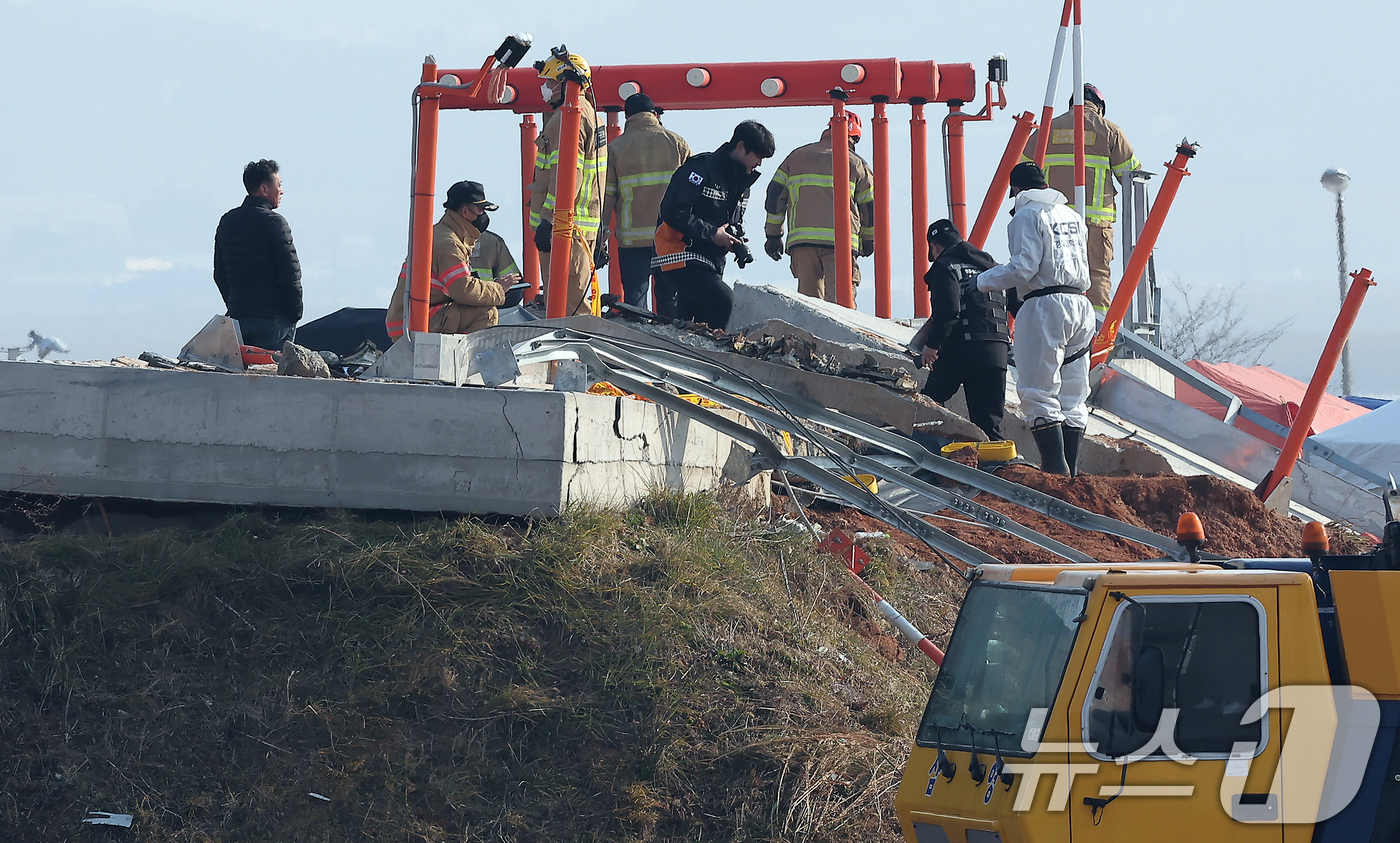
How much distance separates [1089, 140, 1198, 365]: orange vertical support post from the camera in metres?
10.1

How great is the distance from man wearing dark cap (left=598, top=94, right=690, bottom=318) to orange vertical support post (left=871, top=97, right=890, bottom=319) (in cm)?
194

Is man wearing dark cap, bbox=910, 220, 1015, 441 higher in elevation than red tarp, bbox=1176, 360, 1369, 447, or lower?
higher

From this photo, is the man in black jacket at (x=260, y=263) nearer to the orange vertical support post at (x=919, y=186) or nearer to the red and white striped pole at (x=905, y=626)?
the red and white striped pole at (x=905, y=626)

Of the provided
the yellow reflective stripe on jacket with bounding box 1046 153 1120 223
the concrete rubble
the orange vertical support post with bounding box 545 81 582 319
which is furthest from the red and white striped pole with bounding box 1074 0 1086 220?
the concrete rubble

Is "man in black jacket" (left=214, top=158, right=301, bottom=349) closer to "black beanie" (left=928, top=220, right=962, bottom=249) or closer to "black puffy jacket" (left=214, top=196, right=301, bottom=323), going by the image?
"black puffy jacket" (left=214, top=196, right=301, bottom=323)

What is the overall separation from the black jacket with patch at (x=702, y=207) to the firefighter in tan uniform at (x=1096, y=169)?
3.66 meters

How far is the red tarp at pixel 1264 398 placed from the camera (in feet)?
42.2

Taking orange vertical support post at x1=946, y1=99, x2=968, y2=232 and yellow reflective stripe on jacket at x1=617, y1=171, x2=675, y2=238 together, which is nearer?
yellow reflective stripe on jacket at x1=617, y1=171, x2=675, y2=238

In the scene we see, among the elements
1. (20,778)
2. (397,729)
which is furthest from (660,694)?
(20,778)

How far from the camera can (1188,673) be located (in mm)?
4270

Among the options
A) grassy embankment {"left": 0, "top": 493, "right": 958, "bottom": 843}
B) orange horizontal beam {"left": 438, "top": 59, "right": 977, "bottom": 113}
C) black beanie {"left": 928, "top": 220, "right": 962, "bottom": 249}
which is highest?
orange horizontal beam {"left": 438, "top": 59, "right": 977, "bottom": 113}

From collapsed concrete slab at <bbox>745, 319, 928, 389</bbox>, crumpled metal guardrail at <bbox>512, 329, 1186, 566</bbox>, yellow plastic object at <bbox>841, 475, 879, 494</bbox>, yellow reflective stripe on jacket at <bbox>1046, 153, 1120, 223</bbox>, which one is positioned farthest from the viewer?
yellow reflective stripe on jacket at <bbox>1046, 153, 1120, 223</bbox>

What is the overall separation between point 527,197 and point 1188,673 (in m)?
10.3

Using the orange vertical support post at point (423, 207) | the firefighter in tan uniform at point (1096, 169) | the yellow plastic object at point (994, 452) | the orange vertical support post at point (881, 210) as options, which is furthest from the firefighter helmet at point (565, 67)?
the firefighter in tan uniform at point (1096, 169)
